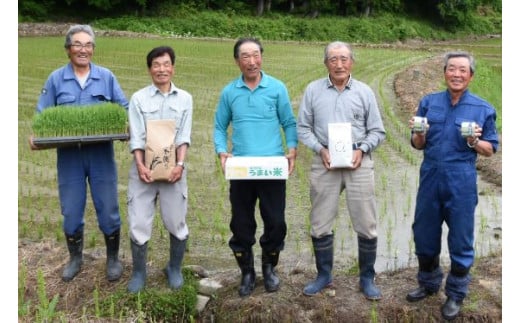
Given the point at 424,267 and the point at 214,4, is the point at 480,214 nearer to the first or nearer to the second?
the point at 424,267

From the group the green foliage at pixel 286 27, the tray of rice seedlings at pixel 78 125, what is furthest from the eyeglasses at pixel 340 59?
the green foliage at pixel 286 27

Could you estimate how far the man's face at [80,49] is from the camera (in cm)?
373

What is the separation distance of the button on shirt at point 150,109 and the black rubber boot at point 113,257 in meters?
0.79

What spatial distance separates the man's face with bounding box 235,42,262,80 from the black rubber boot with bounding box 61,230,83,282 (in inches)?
67.6

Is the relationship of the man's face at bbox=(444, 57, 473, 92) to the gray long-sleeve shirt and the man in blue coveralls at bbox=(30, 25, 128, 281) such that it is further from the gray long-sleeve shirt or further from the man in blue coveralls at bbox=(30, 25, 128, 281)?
the man in blue coveralls at bbox=(30, 25, 128, 281)

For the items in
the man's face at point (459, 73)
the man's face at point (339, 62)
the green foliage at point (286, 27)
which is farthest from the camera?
the green foliage at point (286, 27)

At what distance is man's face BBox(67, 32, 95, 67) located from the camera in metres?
3.73

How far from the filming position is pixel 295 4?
3747cm

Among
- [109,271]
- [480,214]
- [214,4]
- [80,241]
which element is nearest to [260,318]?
[109,271]

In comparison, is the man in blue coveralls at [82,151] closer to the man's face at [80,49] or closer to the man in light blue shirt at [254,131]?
the man's face at [80,49]

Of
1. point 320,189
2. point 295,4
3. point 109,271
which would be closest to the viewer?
point 320,189

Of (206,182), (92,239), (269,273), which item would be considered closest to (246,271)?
(269,273)

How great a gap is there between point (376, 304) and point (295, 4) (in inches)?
1400

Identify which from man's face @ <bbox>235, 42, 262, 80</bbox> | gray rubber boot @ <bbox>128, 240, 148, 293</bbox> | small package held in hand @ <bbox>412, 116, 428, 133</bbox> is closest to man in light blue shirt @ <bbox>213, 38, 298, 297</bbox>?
man's face @ <bbox>235, 42, 262, 80</bbox>
